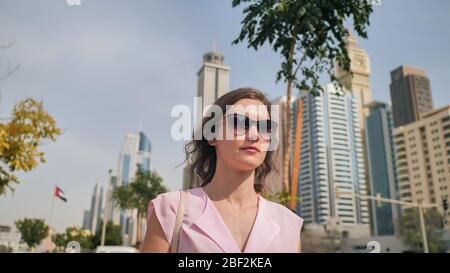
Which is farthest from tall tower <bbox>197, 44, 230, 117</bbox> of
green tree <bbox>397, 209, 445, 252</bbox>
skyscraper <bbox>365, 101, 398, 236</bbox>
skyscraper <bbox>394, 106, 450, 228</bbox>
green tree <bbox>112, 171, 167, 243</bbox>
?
skyscraper <bbox>365, 101, 398, 236</bbox>

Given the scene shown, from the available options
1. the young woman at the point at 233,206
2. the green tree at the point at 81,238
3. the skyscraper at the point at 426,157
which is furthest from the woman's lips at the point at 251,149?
the skyscraper at the point at 426,157

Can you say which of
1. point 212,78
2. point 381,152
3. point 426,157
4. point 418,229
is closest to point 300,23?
point 212,78

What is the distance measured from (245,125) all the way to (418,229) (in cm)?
5651

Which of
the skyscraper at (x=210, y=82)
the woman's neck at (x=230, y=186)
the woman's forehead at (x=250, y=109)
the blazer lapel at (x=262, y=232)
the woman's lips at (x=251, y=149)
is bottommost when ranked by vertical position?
the blazer lapel at (x=262, y=232)

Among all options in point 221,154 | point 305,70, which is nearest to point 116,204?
point 305,70

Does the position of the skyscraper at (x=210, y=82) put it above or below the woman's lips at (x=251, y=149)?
above

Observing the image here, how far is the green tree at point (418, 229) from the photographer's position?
155 feet

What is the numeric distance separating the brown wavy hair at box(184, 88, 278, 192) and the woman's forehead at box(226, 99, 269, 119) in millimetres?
31

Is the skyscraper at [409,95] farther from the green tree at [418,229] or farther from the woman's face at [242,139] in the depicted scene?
the woman's face at [242,139]

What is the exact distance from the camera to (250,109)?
1.68m

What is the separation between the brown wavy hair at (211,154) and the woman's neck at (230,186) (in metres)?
0.17
